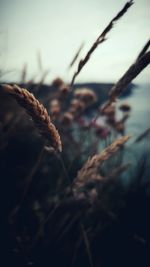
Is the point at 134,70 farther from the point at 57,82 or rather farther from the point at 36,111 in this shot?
the point at 57,82

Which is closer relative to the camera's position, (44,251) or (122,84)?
(122,84)

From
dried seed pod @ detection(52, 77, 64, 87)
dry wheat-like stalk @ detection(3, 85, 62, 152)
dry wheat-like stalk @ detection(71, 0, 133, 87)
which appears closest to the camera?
dry wheat-like stalk @ detection(3, 85, 62, 152)

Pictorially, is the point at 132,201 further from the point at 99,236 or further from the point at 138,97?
the point at 138,97

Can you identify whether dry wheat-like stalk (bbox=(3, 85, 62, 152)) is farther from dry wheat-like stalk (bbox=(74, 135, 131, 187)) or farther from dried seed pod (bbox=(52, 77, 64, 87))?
dried seed pod (bbox=(52, 77, 64, 87))

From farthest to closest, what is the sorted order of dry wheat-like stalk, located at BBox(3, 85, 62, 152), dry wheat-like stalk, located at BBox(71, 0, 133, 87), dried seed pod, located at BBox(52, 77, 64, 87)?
dried seed pod, located at BBox(52, 77, 64, 87) → dry wheat-like stalk, located at BBox(71, 0, 133, 87) → dry wheat-like stalk, located at BBox(3, 85, 62, 152)

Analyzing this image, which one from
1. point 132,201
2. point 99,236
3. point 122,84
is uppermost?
point 122,84

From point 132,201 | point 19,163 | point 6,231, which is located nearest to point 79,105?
point 19,163

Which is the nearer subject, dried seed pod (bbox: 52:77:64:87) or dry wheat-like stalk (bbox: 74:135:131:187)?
dry wheat-like stalk (bbox: 74:135:131:187)

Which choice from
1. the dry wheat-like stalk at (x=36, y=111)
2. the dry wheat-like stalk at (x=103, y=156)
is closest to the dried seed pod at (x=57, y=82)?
the dry wheat-like stalk at (x=103, y=156)

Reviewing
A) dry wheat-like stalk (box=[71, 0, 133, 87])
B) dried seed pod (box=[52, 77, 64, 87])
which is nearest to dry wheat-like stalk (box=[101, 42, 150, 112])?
dry wheat-like stalk (box=[71, 0, 133, 87])
